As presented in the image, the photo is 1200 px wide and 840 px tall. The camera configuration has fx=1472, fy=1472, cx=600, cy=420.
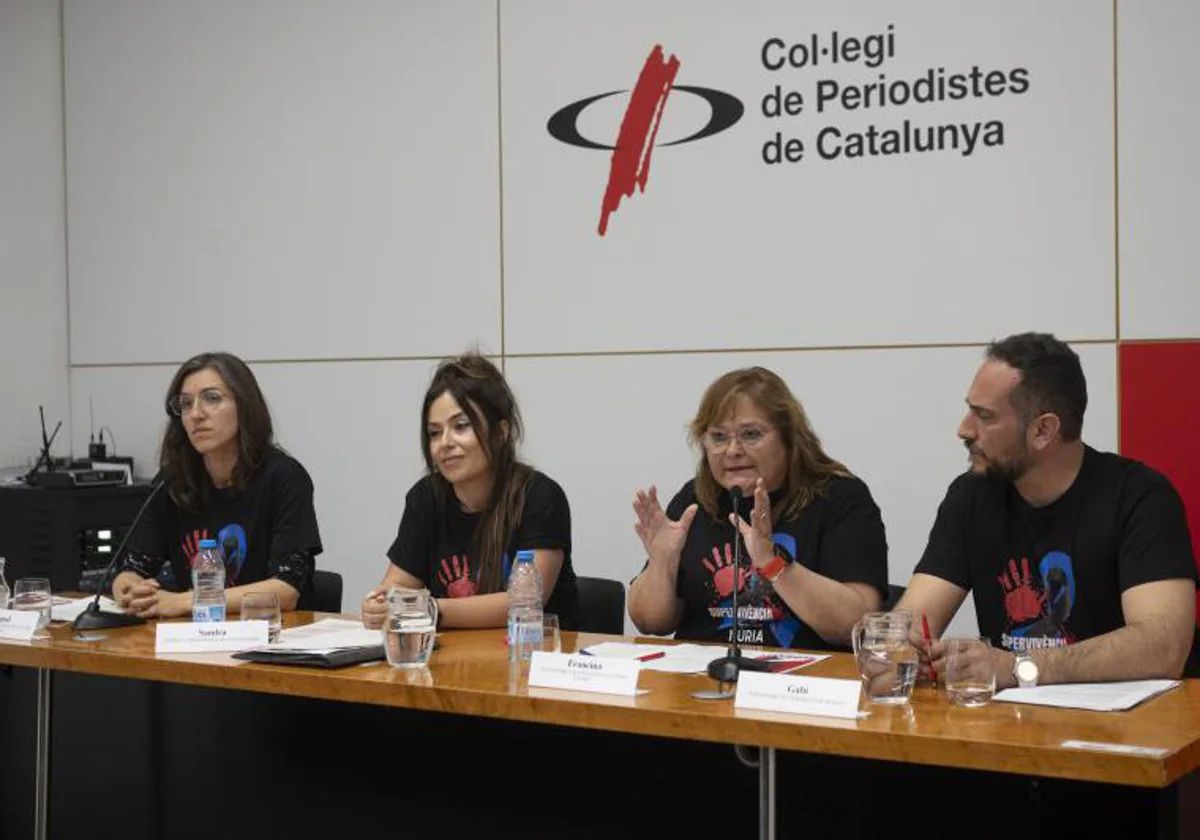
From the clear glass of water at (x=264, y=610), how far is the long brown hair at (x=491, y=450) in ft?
1.73

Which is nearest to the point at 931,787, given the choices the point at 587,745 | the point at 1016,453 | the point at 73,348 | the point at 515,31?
the point at 587,745

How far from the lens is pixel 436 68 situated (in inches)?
202

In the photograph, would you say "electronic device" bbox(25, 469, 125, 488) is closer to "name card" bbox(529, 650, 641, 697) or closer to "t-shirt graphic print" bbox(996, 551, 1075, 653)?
"name card" bbox(529, 650, 641, 697)

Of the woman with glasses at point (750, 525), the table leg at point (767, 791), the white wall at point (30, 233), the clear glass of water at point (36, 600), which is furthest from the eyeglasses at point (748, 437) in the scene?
the white wall at point (30, 233)

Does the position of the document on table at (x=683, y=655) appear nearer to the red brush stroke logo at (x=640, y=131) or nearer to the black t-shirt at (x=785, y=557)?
the black t-shirt at (x=785, y=557)

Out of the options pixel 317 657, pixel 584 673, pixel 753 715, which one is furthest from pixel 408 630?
pixel 753 715

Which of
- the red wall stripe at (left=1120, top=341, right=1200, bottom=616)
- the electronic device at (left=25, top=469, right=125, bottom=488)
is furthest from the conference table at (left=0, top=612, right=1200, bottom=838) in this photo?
the electronic device at (left=25, top=469, right=125, bottom=488)

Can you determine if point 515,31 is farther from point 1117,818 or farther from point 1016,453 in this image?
point 1117,818

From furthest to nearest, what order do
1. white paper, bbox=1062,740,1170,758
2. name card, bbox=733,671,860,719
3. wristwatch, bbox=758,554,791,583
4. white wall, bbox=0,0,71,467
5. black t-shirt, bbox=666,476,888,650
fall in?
1. white wall, bbox=0,0,71,467
2. black t-shirt, bbox=666,476,888,650
3. wristwatch, bbox=758,554,791,583
4. name card, bbox=733,671,860,719
5. white paper, bbox=1062,740,1170,758

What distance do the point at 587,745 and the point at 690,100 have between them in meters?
2.59

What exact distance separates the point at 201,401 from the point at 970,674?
229 cm

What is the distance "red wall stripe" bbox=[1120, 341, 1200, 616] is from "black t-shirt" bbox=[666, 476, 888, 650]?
1153 mm

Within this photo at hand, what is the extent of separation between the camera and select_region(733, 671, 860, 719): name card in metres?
2.17

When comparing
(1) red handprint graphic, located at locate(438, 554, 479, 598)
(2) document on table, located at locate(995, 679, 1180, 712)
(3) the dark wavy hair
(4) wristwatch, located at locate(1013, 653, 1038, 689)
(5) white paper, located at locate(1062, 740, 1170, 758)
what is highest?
(3) the dark wavy hair
